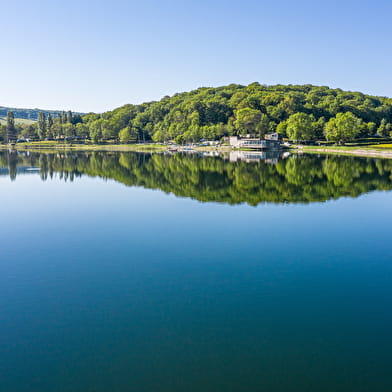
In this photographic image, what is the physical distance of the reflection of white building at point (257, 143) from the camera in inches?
3853

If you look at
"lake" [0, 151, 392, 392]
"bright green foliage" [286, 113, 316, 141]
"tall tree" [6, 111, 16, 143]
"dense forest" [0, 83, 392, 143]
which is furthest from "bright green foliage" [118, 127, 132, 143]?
"lake" [0, 151, 392, 392]

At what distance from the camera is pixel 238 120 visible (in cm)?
11638

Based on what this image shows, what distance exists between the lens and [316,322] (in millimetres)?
8758

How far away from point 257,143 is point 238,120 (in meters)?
20.7

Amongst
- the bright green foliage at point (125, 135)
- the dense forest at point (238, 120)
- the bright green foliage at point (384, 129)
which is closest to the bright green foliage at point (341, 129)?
the dense forest at point (238, 120)

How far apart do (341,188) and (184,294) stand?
2471 cm

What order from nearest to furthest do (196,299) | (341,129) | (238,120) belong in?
(196,299) → (341,129) → (238,120)

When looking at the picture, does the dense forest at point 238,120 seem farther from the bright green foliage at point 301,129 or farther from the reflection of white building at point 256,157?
the reflection of white building at point 256,157

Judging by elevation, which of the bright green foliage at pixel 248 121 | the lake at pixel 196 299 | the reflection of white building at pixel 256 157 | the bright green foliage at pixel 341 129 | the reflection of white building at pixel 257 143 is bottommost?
the lake at pixel 196 299

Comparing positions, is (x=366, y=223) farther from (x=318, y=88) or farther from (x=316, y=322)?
(x=318, y=88)

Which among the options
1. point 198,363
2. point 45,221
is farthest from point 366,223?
point 45,221

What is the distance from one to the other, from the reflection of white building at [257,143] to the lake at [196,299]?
7710 centimetres

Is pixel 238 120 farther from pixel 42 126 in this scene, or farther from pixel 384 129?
pixel 42 126

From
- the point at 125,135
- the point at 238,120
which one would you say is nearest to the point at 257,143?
the point at 238,120
